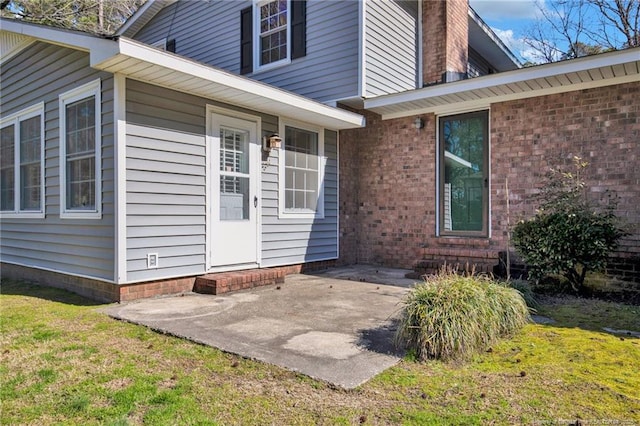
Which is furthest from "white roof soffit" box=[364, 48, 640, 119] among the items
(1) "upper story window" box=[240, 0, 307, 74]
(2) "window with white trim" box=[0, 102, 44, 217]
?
(2) "window with white trim" box=[0, 102, 44, 217]

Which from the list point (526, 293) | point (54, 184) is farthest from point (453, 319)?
point (54, 184)

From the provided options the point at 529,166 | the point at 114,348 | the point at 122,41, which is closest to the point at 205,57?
the point at 122,41

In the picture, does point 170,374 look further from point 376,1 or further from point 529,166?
point 376,1

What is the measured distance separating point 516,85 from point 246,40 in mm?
5613

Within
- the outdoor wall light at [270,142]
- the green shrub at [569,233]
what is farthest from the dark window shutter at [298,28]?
the green shrub at [569,233]

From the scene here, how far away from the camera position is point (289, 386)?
262cm

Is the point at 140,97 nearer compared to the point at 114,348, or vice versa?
the point at 114,348

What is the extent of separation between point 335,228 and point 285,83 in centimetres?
311

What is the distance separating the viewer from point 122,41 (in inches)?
172

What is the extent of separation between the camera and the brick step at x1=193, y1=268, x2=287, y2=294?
17.9 ft

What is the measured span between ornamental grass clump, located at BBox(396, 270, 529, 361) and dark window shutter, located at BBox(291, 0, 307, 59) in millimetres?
6101

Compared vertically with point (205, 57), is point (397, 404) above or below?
below

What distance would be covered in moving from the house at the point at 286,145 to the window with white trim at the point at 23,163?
0.16 ft

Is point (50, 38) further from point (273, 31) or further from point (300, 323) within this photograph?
point (300, 323)
